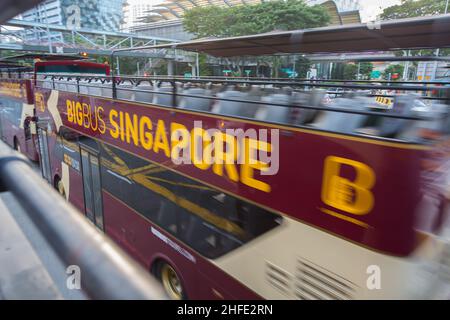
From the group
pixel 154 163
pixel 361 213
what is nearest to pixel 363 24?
pixel 361 213

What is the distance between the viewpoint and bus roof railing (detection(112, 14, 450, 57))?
6.97ft

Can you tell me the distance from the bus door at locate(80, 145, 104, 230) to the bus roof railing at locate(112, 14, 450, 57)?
286 cm

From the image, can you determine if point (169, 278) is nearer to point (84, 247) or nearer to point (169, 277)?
point (169, 277)

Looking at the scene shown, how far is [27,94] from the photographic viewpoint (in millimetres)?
9266

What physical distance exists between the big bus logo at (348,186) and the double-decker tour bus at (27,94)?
8894mm

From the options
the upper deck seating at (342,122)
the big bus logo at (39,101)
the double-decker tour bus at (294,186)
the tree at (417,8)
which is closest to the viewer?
the double-decker tour bus at (294,186)

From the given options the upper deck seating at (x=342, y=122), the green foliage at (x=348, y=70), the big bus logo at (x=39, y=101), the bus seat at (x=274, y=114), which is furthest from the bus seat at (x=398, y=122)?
the big bus logo at (x=39, y=101)

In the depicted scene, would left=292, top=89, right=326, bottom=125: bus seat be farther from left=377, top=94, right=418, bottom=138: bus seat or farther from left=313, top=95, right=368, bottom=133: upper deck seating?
left=377, top=94, right=418, bottom=138: bus seat

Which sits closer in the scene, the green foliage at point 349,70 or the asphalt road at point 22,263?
the asphalt road at point 22,263

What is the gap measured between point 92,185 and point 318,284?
15.4 feet

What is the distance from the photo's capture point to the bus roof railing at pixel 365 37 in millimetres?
2123

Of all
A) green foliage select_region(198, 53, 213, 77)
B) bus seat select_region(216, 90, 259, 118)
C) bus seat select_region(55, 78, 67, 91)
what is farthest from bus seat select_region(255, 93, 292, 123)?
bus seat select_region(55, 78, 67, 91)

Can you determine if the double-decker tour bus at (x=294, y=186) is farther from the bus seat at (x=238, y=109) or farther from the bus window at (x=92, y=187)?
the bus window at (x=92, y=187)
